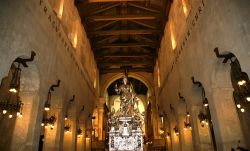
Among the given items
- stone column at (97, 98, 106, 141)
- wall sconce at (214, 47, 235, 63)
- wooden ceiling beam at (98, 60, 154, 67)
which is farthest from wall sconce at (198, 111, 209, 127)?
stone column at (97, 98, 106, 141)

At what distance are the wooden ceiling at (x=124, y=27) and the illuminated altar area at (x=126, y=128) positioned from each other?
6013mm

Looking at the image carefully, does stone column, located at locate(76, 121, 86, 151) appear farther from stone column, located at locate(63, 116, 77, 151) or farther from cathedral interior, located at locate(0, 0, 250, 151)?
stone column, located at locate(63, 116, 77, 151)

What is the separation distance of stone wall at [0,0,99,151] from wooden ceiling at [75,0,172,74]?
2224 mm

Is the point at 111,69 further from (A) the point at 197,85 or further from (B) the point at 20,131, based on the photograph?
(B) the point at 20,131

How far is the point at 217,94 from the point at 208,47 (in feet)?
4.55

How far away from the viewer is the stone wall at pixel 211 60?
4.79 metres

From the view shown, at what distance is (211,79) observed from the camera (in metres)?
6.42

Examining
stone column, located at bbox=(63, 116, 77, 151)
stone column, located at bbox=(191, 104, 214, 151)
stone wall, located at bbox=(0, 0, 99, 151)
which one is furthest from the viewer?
stone column, located at bbox=(63, 116, 77, 151)

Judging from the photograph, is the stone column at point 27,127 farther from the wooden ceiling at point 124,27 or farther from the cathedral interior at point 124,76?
the wooden ceiling at point 124,27

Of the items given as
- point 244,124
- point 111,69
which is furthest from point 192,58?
point 111,69

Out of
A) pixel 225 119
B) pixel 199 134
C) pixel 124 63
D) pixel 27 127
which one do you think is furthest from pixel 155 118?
pixel 27 127

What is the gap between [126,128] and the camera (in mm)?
7914

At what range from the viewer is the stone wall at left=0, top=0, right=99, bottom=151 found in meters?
5.02

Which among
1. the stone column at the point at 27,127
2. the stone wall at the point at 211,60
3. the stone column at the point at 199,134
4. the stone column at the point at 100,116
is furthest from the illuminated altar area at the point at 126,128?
the stone column at the point at 100,116
